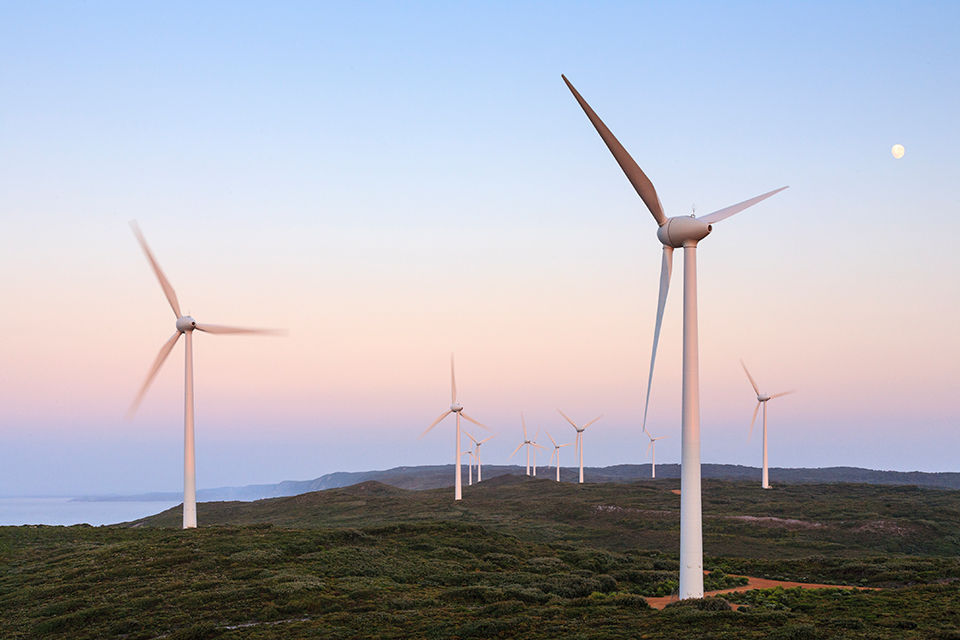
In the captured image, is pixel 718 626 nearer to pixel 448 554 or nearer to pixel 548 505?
pixel 448 554

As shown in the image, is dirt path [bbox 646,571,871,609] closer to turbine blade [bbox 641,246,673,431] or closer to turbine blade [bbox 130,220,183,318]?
turbine blade [bbox 641,246,673,431]

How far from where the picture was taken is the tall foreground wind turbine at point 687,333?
1537 inches

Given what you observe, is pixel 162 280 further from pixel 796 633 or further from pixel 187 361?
pixel 796 633

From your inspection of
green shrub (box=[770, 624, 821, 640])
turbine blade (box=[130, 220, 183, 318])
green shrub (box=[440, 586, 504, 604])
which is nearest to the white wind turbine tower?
turbine blade (box=[130, 220, 183, 318])

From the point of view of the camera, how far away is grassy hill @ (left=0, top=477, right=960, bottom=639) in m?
37.1

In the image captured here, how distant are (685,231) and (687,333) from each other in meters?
5.88

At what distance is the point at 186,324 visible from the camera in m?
71.9

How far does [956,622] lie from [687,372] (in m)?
17.5

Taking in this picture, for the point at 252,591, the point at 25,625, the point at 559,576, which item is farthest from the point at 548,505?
the point at 25,625

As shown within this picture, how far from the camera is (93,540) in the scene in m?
74.5

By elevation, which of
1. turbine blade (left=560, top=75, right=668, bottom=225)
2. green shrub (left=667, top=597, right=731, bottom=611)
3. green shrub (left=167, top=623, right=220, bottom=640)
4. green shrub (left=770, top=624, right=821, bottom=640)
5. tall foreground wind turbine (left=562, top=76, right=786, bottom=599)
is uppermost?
turbine blade (left=560, top=75, right=668, bottom=225)

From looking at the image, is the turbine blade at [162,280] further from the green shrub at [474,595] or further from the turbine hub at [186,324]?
the green shrub at [474,595]

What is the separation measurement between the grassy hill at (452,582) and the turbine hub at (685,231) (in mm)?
20022

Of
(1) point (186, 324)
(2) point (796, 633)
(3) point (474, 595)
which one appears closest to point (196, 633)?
(3) point (474, 595)
